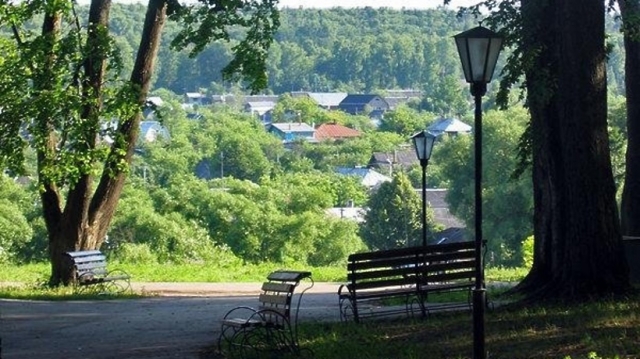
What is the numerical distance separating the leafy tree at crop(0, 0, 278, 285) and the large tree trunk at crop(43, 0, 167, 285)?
0.08 feet

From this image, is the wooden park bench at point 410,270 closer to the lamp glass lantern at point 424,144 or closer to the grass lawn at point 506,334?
the grass lawn at point 506,334

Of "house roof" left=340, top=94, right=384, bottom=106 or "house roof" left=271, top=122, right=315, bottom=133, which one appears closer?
"house roof" left=271, top=122, right=315, bottom=133

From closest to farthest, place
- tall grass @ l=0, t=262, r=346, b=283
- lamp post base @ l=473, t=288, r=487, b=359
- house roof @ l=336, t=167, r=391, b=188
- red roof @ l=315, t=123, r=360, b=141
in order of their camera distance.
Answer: lamp post base @ l=473, t=288, r=487, b=359 < tall grass @ l=0, t=262, r=346, b=283 < house roof @ l=336, t=167, r=391, b=188 < red roof @ l=315, t=123, r=360, b=141

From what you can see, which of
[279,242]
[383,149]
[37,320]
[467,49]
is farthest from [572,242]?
[383,149]

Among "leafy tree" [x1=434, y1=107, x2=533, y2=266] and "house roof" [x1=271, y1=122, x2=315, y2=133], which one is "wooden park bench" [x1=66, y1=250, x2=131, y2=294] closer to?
"leafy tree" [x1=434, y1=107, x2=533, y2=266]

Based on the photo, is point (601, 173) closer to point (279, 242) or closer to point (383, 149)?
point (279, 242)

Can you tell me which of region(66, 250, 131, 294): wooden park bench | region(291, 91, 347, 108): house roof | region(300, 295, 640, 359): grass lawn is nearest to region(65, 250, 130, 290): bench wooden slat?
region(66, 250, 131, 294): wooden park bench

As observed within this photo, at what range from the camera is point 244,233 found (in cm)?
6800

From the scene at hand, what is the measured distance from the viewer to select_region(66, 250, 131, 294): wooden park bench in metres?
25.0

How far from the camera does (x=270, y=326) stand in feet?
44.6

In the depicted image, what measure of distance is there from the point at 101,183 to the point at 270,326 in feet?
48.0

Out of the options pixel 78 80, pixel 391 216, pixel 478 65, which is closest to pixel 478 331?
pixel 478 65

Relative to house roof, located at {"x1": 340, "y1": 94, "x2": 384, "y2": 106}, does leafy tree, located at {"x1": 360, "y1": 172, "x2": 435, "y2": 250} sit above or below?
below

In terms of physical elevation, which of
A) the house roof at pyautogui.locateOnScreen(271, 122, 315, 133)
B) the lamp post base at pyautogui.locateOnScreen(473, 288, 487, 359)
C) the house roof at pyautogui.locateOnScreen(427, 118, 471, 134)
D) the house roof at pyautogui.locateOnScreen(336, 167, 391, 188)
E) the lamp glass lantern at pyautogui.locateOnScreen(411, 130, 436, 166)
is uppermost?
the house roof at pyautogui.locateOnScreen(271, 122, 315, 133)
